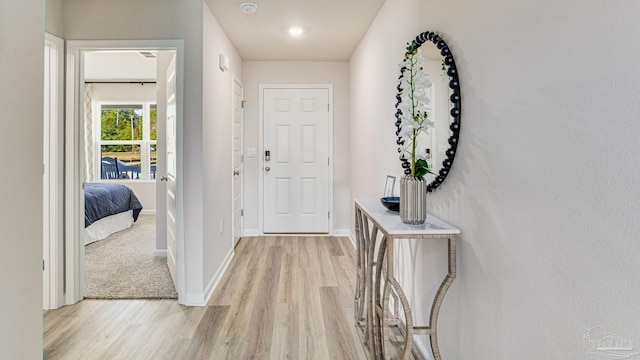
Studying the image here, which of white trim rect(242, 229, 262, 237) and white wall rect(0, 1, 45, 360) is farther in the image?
white trim rect(242, 229, 262, 237)

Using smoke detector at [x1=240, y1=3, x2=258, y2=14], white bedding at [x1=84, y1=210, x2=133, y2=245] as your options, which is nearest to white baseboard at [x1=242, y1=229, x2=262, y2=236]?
white bedding at [x1=84, y1=210, x2=133, y2=245]

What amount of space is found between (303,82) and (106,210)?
3.20 m

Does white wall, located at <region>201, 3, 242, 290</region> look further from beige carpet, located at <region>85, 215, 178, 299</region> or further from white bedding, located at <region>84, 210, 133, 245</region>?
white bedding, located at <region>84, 210, 133, 245</region>

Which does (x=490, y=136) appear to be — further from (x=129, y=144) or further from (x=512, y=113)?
(x=129, y=144)

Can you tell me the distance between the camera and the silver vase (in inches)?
61.5

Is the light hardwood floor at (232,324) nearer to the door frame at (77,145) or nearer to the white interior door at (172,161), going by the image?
the door frame at (77,145)

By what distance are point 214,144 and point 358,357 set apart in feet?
6.86

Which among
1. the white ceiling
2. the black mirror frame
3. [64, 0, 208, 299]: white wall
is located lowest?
the black mirror frame

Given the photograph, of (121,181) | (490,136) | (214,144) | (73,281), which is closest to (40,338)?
(490,136)

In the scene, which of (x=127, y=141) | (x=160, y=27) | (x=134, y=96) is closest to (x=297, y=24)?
(x=160, y=27)

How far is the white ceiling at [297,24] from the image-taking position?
2.84m

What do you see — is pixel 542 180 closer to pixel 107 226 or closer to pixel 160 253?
pixel 160 253

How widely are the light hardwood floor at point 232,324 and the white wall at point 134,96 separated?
4123 mm

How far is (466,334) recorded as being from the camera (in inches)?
57.3
